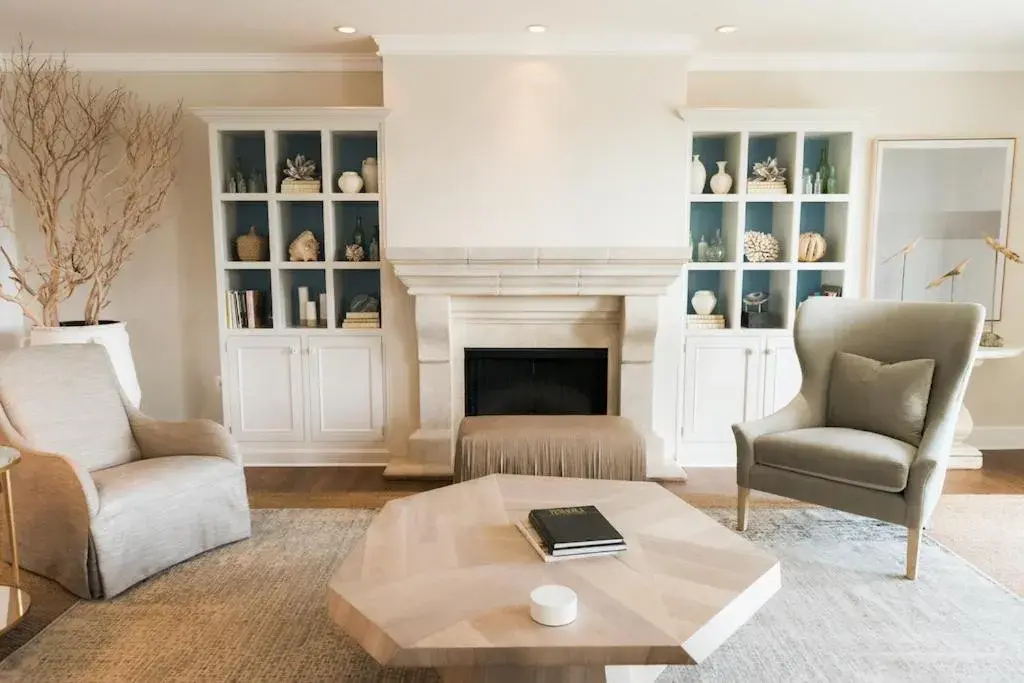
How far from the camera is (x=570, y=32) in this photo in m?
3.76

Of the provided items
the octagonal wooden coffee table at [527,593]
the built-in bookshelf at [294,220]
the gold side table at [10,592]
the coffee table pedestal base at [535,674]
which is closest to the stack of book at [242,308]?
the built-in bookshelf at [294,220]

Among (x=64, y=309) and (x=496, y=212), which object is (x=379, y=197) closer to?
(x=496, y=212)

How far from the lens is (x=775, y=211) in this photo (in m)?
4.27

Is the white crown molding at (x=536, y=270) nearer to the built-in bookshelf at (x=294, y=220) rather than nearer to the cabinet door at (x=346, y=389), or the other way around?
the built-in bookshelf at (x=294, y=220)

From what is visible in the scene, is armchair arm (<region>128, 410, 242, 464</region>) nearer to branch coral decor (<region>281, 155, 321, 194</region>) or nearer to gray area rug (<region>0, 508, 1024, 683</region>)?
gray area rug (<region>0, 508, 1024, 683</region>)

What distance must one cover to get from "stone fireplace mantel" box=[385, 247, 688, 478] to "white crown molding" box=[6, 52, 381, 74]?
1.24m

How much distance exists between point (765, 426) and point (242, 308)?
2.91 meters

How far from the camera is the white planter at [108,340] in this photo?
3664mm

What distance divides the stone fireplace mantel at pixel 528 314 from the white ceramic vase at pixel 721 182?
0.57 meters

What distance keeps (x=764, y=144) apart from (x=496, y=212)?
170 centimetres

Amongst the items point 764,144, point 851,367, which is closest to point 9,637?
point 851,367

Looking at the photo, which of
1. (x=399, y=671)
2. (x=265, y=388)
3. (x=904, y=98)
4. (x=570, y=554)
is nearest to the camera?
(x=570, y=554)

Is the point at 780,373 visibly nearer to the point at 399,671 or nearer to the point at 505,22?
the point at 505,22

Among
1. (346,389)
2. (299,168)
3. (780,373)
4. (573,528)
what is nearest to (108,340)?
(346,389)
